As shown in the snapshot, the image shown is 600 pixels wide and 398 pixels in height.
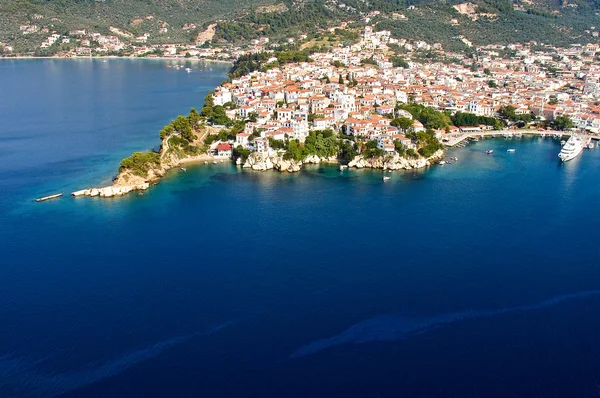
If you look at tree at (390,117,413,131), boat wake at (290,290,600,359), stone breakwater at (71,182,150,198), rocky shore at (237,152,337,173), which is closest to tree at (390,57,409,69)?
tree at (390,117,413,131)

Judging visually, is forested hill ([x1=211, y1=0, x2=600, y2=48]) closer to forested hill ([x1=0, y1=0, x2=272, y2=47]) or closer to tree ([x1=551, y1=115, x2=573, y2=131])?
forested hill ([x1=0, y1=0, x2=272, y2=47])

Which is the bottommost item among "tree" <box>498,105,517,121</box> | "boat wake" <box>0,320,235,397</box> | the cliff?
"boat wake" <box>0,320,235,397</box>

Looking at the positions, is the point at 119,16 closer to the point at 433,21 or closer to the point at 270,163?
the point at 433,21

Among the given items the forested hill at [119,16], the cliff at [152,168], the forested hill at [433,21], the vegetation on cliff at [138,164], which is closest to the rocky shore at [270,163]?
the cliff at [152,168]

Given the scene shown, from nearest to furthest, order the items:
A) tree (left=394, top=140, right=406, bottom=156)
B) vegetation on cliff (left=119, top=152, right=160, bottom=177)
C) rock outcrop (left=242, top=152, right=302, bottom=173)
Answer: vegetation on cliff (left=119, top=152, right=160, bottom=177) < rock outcrop (left=242, top=152, right=302, bottom=173) < tree (left=394, top=140, right=406, bottom=156)

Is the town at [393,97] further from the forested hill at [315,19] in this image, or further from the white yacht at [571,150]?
the forested hill at [315,19]

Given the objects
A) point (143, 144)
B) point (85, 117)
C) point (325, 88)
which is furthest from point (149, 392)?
point (85, 117)

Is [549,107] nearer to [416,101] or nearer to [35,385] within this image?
[416,101]
